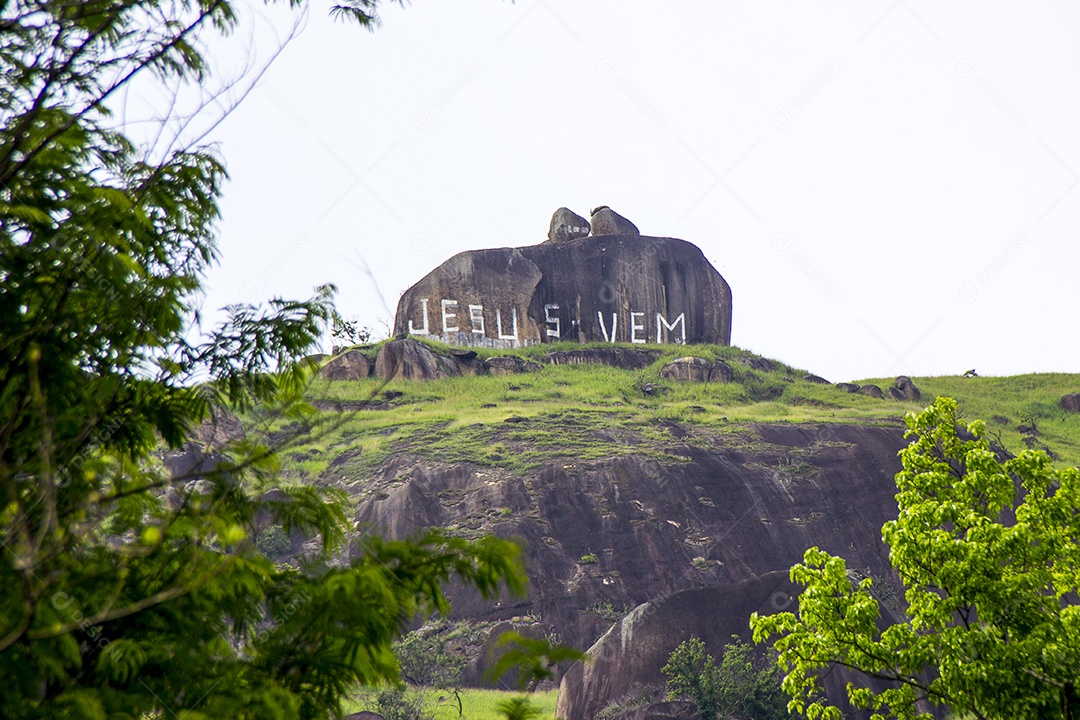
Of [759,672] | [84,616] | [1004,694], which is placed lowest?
[759,672]

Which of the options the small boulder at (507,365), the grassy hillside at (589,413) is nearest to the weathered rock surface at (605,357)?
the grassy hillside at (589,413)

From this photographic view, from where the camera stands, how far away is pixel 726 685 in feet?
89.4

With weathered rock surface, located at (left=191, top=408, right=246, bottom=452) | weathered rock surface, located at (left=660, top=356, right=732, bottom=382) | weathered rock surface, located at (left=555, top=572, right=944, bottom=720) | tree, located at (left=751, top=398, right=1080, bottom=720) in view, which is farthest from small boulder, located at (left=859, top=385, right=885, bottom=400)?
tree, located at (left=751, top=398, right=1080, bottom=720)

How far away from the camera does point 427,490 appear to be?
1735 inches

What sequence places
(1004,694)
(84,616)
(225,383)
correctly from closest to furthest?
(84,616) < (225,383) < (1004,694)

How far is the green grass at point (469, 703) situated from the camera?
29.5 m

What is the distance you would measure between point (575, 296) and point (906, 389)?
2545 centimetres

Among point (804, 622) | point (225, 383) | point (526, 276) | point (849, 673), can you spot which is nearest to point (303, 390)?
point (225, 383)

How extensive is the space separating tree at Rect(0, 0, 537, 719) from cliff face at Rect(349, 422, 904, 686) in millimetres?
32374

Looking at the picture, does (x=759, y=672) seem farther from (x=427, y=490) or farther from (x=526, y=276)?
(x=526, y=276)

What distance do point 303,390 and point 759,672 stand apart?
82.9 ft

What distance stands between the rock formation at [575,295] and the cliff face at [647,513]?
2141cm

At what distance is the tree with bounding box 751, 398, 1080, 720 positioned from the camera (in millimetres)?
11422

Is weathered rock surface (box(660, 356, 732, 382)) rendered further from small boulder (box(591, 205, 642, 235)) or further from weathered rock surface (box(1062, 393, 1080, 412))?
weathered rock surface (box(1062, 393, 1080, 412))
